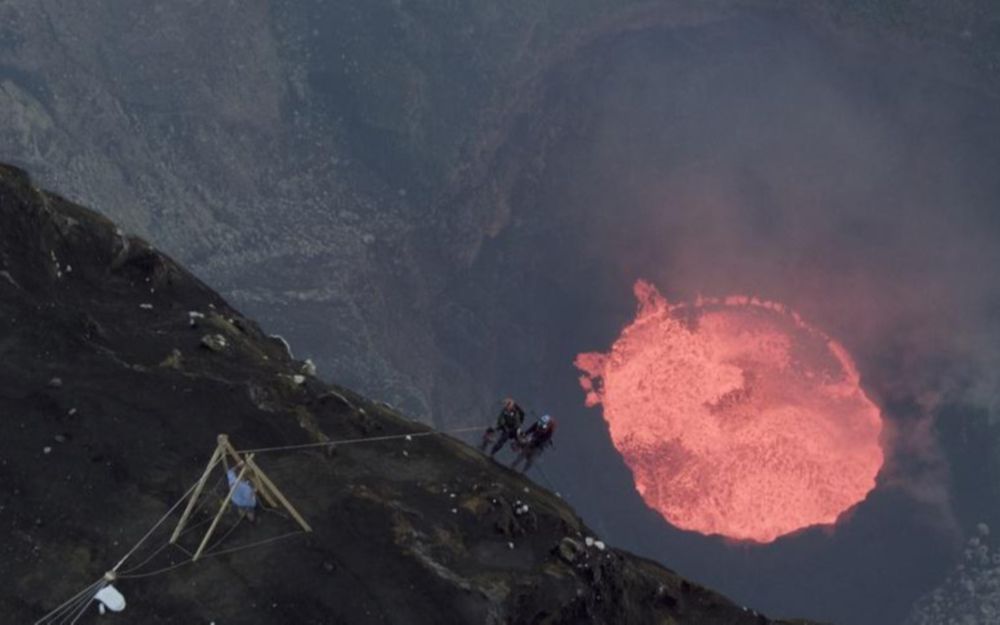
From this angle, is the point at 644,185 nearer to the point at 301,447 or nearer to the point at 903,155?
the point at 903,155

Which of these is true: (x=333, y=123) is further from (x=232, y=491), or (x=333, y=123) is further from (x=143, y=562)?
(x=143, y=562)

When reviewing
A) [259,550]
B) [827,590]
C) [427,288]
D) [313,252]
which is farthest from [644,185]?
[259,550]

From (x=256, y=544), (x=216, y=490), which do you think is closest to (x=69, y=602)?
(x=256, y=544)

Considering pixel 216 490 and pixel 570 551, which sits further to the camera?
pixel 570 551

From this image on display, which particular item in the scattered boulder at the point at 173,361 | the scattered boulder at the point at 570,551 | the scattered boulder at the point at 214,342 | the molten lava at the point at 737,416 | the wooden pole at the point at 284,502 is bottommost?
the wooden pole at the point at 284,502

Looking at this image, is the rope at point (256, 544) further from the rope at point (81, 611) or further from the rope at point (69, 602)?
the rope at point (81, 611)

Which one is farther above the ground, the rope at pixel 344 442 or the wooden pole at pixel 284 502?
the rope at pixel 344 442

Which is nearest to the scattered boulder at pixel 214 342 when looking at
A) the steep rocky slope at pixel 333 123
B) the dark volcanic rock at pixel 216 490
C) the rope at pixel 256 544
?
the dark volcanic rock at pixel 216 490
